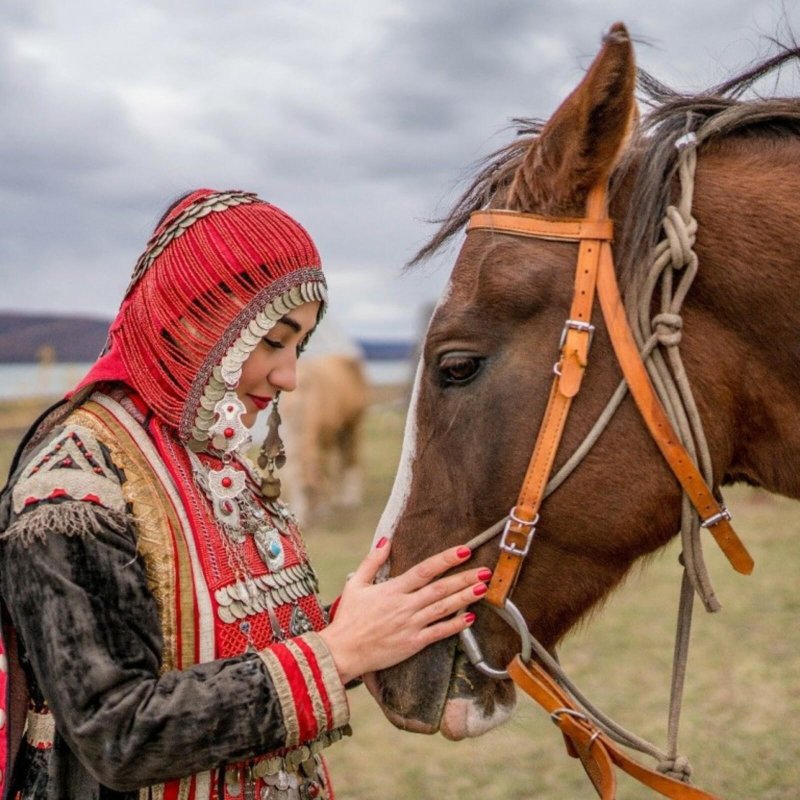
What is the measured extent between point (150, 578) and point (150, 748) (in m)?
0.31

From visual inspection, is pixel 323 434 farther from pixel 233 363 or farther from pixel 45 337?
pixel 233 363

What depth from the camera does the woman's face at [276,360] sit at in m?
1.85

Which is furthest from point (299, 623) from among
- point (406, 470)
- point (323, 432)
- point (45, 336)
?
→ point (45, 336)

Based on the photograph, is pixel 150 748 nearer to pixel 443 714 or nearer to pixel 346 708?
pixel 346 708

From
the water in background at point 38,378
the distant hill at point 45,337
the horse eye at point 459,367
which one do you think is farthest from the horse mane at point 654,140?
the water in background at point 38,378

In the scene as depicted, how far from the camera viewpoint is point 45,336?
44.0ft

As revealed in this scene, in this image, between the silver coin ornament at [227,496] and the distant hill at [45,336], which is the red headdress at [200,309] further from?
the distant hill at [45,336]

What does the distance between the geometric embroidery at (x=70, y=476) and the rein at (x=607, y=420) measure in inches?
28.3

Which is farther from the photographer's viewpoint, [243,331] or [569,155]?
[243,331]

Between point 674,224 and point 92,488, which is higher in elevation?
point 674,224

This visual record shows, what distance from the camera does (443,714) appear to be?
1.80 meters

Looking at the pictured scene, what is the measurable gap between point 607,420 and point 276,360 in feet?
2.32

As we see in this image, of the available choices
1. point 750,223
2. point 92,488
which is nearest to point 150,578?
point 92,488

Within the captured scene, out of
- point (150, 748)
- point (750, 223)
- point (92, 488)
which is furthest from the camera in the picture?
point (750, 223)
